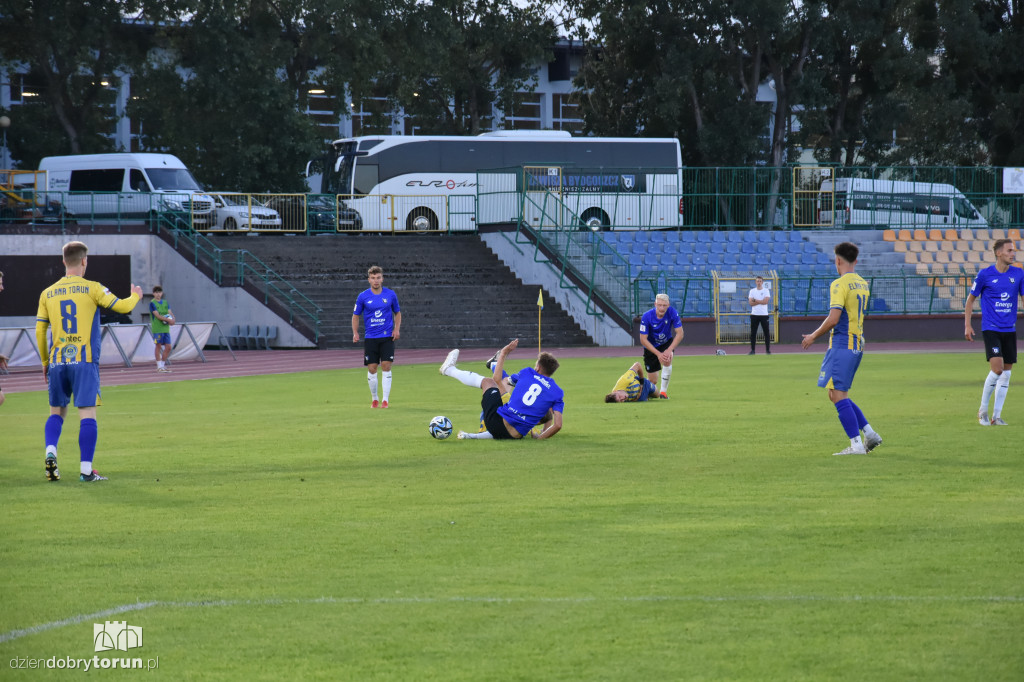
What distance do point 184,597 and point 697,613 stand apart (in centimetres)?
263

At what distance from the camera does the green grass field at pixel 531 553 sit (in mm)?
5500

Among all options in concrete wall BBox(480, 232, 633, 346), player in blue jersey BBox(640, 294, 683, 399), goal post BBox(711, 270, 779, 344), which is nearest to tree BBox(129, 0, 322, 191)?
concrete wall BBox(480, 232, 633, 346)

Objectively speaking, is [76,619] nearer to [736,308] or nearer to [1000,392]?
[1000,392]

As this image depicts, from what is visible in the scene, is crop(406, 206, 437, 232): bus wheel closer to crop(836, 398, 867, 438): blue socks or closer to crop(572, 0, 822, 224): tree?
crop(572, 0, 822, 224): tree

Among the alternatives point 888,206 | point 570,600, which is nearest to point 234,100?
point 888,206

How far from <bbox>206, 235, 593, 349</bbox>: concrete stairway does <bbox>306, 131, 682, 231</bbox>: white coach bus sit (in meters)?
2.06

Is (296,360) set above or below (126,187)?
below

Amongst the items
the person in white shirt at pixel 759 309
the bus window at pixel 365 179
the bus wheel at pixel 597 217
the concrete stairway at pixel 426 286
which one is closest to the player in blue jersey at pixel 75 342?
the person in white shirt at pixel 759 309

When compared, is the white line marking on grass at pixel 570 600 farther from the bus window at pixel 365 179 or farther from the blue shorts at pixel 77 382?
the bus window at pixel 365 179

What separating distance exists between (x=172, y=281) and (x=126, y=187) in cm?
610

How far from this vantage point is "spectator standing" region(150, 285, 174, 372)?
26094 millimetres

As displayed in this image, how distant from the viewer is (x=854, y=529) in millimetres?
8125

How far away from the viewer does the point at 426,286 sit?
121 feet

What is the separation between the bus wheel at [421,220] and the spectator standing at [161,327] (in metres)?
16.5
